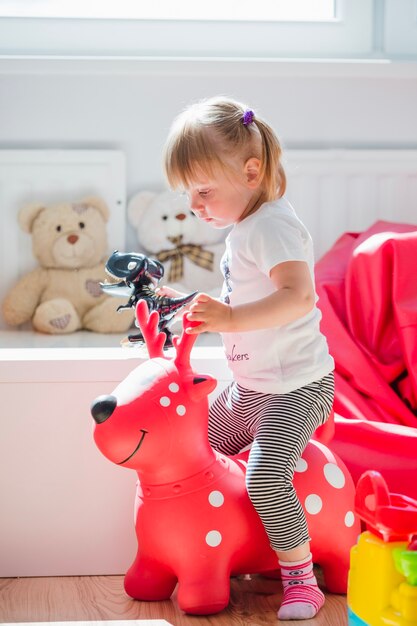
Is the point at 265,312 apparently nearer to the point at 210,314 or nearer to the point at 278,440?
the point at 210,314

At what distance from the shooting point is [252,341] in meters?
1.24

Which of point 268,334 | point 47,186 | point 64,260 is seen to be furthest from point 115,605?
point 47,186

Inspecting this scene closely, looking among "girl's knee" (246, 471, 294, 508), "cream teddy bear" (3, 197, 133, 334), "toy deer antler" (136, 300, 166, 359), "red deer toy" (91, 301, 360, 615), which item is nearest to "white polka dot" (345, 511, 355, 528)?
"red deer toy" (91, 301, 360, 615)

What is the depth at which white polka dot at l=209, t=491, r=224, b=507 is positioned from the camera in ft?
3.90

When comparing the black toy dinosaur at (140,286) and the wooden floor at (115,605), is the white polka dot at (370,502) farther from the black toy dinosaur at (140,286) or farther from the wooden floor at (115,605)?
the black toy dinosaur at (140,286)

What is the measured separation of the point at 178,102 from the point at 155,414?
1.03 metres

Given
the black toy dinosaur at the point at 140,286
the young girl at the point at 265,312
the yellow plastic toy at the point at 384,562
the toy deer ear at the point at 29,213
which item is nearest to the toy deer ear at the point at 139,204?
the toy deer ear at the point at 29,213

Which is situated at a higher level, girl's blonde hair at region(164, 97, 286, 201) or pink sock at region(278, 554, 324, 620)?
girl's blonde hair at region(164, 97, 286, 201)

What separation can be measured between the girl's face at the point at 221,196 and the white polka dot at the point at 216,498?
36 centimetres

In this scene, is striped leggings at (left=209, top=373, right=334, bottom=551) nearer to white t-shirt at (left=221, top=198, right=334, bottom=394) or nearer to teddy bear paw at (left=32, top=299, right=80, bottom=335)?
white t-shirt at (left=221, top=198, right=334, bottom=394)

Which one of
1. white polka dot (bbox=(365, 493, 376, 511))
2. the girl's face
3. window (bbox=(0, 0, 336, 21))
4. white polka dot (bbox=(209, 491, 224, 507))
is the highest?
window (bbox=(0, 0, 336, 21))

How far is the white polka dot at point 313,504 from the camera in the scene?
1.22m

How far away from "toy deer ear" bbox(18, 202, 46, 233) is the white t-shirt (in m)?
0.80

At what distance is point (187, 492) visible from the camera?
3.90 feet
